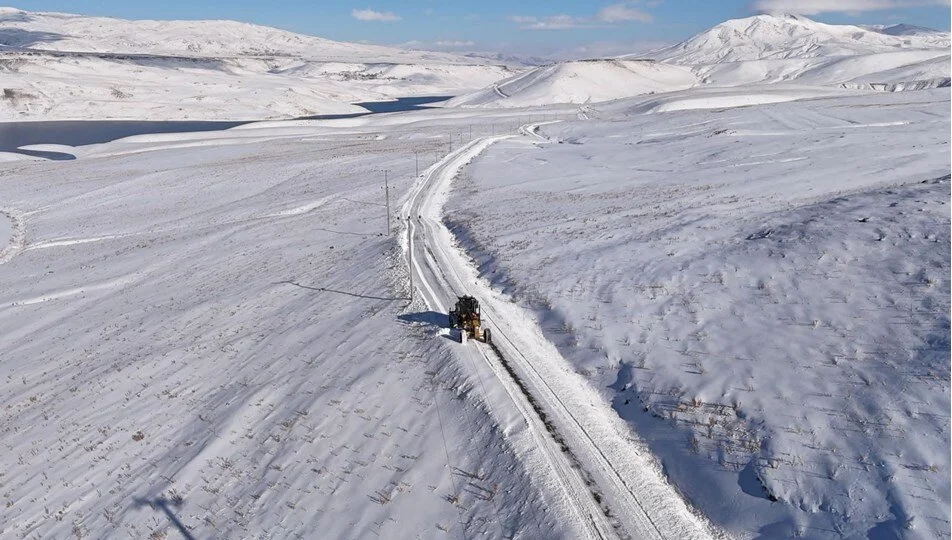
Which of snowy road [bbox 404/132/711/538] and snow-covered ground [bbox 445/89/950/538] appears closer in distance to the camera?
snowy road [bbox 404/132/711/538]

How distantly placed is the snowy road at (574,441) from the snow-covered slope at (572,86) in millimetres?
136711

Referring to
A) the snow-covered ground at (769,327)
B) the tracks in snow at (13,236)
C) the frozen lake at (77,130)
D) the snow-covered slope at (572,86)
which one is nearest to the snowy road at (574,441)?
the snow-covered ground at (769,327)


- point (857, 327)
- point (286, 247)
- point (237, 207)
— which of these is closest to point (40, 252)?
point (237, 207)

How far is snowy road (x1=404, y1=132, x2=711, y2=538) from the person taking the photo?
11.8 metres

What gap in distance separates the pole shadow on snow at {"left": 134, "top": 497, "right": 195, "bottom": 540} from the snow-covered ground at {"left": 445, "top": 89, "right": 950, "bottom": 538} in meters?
10.4

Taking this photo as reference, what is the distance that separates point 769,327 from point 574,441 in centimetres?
725

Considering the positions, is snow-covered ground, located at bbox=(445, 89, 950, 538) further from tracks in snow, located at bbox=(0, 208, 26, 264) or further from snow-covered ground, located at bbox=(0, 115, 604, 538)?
tracks in snow, located at bbox=(0, 208, 26, 264)

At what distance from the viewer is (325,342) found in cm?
2159

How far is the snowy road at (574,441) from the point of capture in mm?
11750

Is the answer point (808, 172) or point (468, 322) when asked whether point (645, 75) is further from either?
point (468, 322)

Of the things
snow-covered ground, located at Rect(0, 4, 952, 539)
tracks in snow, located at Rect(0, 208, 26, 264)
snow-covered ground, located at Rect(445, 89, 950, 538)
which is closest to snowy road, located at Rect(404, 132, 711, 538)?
snow-covered ground, located at Rect(0, 4, 952, 539)

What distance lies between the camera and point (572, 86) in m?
165

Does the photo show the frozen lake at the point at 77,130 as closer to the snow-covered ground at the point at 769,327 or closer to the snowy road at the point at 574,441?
the snow-covered ground at the point at 769,327

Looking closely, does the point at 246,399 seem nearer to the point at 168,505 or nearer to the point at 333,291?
the point at 168,505
